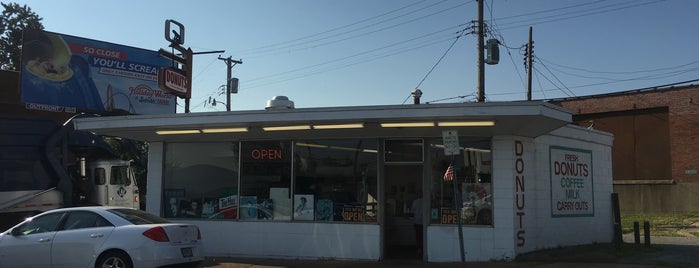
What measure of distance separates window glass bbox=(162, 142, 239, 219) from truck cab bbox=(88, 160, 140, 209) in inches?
198

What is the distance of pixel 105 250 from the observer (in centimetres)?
993

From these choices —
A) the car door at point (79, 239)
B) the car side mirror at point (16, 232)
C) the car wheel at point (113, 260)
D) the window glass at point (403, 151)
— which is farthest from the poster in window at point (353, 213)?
the car side mirror at point (16, 232)

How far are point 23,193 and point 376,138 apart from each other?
9.71 meters

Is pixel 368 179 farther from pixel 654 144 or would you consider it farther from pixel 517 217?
pixel 654 144

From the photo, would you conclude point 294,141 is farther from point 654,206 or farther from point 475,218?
point 654,206

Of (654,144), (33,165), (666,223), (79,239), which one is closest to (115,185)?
(33,165)

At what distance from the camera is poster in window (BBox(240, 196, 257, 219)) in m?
13.7

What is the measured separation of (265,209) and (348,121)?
347 centimetres

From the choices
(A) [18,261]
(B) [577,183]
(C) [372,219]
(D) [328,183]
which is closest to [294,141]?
(D) [328,183]

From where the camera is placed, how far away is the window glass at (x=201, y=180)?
1405 centimetres

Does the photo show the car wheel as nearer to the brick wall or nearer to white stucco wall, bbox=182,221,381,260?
white stucco wall, bbox=182,221,381,260

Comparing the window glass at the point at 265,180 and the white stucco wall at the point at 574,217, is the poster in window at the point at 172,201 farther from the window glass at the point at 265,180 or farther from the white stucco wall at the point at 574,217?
the white stucco wall at the point at 574,217

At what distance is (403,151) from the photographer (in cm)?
1285

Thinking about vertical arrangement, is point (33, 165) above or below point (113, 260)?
above
